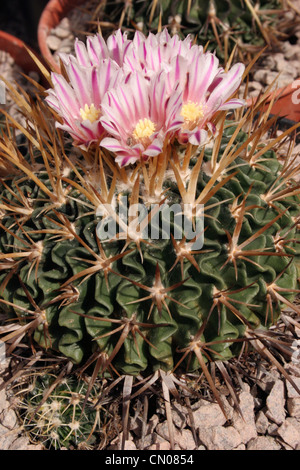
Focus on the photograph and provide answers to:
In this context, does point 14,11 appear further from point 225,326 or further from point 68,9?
point 225,326

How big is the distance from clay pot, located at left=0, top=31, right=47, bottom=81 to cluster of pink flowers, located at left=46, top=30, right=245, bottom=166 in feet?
5.70

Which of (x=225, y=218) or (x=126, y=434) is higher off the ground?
(x=225, y=218)

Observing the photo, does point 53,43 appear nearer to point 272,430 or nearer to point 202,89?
point 202,89

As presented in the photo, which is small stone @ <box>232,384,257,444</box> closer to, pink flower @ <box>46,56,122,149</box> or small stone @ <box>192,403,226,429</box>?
small stone @ <box>192,403,226,429</box>

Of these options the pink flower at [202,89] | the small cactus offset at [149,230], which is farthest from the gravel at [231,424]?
the pink flower at [202,89]

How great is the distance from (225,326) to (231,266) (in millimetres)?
149

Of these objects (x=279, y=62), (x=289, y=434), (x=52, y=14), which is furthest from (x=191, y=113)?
(x=52, y=14)

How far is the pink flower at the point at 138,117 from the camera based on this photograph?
41.6 inches

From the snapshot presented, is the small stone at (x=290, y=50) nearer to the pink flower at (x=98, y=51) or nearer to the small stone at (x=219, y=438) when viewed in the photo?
the pink flower at (x=98, y=51)

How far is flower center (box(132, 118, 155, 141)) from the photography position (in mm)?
1101

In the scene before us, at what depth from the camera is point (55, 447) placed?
1.33m

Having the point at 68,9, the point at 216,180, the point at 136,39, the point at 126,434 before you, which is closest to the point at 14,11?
the point at 68,9

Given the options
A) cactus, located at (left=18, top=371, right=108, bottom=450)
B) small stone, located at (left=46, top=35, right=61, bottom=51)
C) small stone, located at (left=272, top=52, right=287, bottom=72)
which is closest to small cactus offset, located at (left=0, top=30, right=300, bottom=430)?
cactus, located at (left=18, top=371, right=108, bottom=450)

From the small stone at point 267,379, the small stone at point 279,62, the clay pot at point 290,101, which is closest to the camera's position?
the small stone at point 267,379
